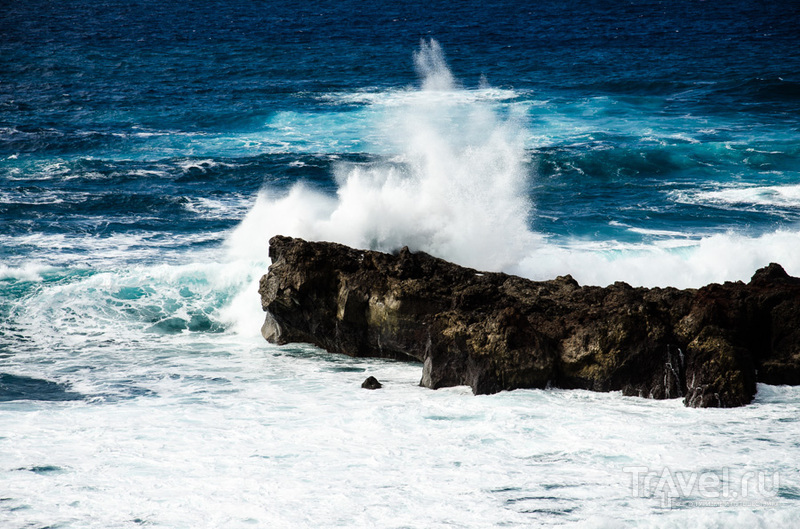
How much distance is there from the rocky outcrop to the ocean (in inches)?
15.1

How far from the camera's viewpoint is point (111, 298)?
15172mm

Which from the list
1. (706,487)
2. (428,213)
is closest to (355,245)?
(428,213)

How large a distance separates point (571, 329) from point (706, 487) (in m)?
3.17

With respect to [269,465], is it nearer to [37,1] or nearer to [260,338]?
[260,338]

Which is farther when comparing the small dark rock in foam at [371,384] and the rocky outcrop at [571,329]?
the small dark rock in foam at [371,384]

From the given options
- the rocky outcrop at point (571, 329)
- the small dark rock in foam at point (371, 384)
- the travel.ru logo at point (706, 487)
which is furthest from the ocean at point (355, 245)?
the rocky outcrop at point (571, 329)

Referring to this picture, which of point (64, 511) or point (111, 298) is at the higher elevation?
point (111, 298)

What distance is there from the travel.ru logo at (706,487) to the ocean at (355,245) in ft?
0.12

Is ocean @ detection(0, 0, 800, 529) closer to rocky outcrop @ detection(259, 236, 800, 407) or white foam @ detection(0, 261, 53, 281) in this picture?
white foam @ detection(0, 261, 53, 281)

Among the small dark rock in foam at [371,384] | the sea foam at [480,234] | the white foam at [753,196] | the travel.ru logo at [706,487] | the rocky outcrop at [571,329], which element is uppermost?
the white foam at [753,196]

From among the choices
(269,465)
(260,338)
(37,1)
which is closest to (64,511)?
(269,465)

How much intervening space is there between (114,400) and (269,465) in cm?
313

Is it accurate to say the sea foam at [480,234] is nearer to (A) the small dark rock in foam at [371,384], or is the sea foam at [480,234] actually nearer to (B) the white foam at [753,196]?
(B) the white foam at [753,196]

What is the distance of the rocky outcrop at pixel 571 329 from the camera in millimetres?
10414
